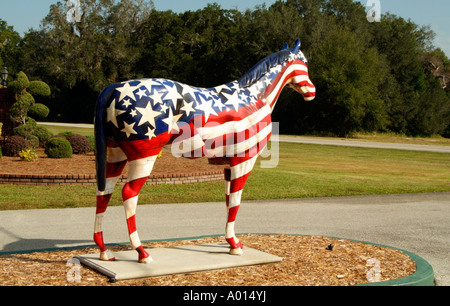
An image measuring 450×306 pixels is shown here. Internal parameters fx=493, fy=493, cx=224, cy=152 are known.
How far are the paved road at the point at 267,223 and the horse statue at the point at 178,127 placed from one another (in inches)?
86.7

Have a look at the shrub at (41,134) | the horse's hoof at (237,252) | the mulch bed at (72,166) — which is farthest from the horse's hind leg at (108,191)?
the shrub at (41,134)

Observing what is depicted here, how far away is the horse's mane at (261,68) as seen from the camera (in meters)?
6.18

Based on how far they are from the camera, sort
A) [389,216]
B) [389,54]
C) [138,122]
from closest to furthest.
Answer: [138,122] → [389,216] → [389,54]

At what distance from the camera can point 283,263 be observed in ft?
19.0

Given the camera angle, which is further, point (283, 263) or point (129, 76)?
point (129, 76)

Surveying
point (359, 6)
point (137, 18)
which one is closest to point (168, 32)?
point (137, 18)

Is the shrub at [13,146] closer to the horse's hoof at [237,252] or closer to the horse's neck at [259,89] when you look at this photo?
the horse's neck at [259,89]

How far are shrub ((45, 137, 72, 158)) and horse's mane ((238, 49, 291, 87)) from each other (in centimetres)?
1150

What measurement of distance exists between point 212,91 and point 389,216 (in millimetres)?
5685

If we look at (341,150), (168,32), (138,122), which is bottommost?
(341,150)

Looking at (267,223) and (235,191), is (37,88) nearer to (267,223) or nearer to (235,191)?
Answer: (267,223)

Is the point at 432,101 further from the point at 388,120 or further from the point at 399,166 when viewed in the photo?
the point at 399,166

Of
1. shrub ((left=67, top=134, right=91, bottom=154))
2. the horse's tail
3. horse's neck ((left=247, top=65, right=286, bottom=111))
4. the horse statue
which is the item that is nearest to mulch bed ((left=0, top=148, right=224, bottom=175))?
shrub ((left=67, top=134, right=91, bottom=154))

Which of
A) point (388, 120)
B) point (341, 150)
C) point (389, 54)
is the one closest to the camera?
point (341, 150)
